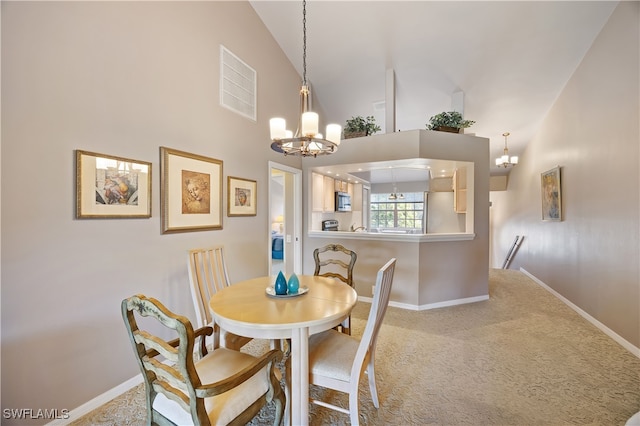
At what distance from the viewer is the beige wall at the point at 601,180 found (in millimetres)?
2689

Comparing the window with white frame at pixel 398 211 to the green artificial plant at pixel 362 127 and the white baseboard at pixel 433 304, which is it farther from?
the green artificial plant at pixel 362 127

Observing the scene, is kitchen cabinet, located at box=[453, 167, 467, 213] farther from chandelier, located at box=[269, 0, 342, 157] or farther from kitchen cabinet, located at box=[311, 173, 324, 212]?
chandelier, located at box=[269, 0, 342, 157]

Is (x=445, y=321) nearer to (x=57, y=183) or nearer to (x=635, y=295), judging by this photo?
(x=635, y=295)

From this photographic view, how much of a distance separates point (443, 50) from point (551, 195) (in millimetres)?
3097

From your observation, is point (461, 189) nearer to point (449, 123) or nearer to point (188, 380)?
point (449, 123)

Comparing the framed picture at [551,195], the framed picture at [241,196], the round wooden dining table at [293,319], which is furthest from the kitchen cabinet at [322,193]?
the framed picture at [551,195]

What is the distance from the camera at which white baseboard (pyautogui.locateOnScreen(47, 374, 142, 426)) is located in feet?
5.88

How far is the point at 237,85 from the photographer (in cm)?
325

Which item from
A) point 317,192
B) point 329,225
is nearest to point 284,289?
point 317,192

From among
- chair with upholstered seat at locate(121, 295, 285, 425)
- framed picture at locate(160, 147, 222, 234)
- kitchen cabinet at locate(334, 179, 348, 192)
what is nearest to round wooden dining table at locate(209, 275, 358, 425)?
chair with upholstered seat at locate(121, 295, 285, 425)

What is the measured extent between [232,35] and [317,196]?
2645mm

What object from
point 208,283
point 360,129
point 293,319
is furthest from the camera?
point 360,129

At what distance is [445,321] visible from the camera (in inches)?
134

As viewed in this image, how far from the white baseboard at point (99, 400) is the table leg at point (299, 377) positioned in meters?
1.50
